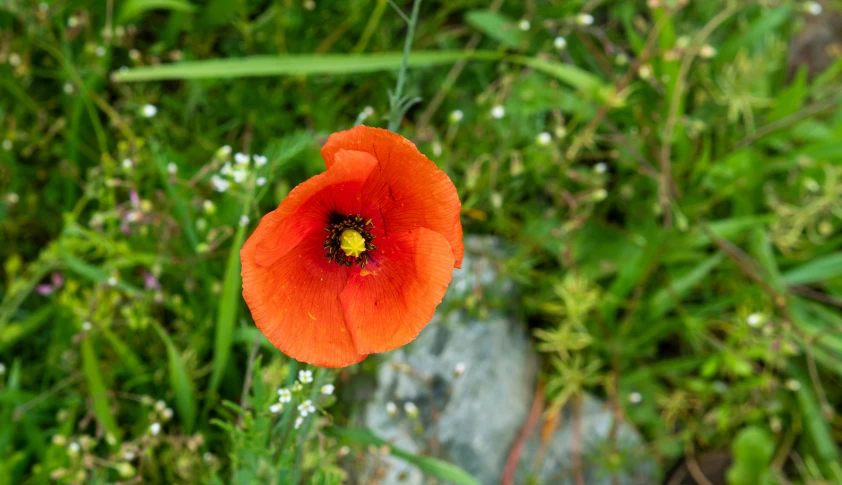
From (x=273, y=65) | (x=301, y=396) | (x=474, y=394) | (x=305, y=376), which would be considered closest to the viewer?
(x=301, y=396)

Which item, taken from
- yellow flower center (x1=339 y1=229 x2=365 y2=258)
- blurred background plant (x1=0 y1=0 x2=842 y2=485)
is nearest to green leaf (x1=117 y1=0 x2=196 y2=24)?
blurred background plant (x1=0 y1=0 x2=842 y2=485)

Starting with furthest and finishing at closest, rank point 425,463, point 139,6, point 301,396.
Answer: point 139,6 < point 425,463 < point 301,396

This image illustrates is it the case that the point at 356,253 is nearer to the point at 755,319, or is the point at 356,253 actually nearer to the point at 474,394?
the point at 474,394

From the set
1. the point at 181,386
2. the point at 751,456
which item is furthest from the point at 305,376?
the point at 751,456

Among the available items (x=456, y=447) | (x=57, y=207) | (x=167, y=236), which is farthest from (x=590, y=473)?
(x=57, y=207)

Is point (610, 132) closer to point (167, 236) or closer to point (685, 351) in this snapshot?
point (685, 351)

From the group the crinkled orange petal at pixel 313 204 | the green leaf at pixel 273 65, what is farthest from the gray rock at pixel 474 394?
the crinkled orange petal at pixel 313 204

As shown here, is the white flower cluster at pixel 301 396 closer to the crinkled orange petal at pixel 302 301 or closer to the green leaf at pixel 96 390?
the crinkled orange petal at pixel 302 301
